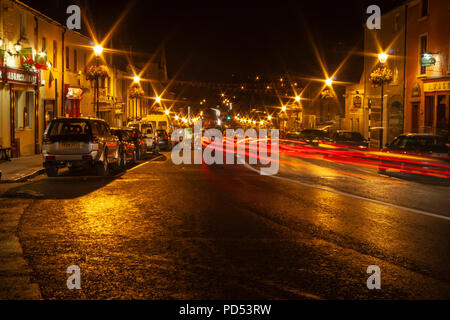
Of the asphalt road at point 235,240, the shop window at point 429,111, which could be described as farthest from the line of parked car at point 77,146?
the shop window at point 429,111

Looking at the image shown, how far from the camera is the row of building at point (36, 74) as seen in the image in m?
24.5

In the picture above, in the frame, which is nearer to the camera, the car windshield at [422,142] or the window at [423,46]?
the car windshield at [422,142]

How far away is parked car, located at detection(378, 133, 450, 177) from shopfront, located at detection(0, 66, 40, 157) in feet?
54.6

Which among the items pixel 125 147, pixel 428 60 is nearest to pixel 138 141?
pixel 125 147

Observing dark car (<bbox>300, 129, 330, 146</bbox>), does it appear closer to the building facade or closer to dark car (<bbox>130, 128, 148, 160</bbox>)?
the building facade

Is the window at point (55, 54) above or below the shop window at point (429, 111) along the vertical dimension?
above

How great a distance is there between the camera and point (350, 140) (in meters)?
35.9

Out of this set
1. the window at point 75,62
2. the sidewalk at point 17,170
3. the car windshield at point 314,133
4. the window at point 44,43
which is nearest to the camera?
the sidewalk at point 17,170

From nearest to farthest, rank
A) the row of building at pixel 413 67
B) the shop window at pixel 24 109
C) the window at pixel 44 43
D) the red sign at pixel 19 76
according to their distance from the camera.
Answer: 1. the red sign at pixel 19 76
2. the shop window at pixel 24 109
3. the window at pixel 44 43
4. the row of building at pixel 413 67

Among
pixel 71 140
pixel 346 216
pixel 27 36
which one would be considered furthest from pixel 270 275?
pixel 27 36

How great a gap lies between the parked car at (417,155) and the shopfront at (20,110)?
16638 millimetres

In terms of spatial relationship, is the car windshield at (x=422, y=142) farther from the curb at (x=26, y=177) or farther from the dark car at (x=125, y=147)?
the curb at (x=26, y=177)

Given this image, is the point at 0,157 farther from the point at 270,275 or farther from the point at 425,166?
the point at 270,275
